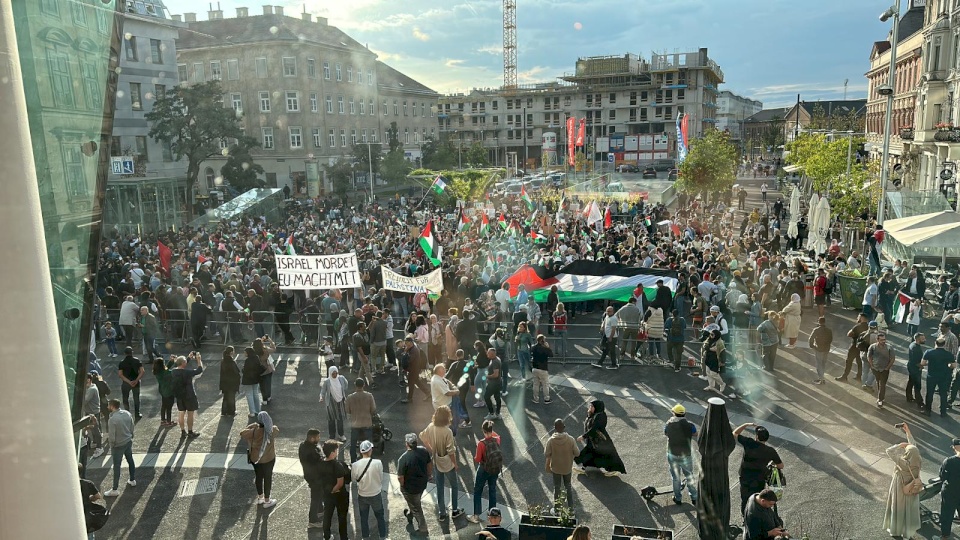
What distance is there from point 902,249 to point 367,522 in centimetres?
2107

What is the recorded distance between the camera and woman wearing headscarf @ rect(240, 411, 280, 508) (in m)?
9.26

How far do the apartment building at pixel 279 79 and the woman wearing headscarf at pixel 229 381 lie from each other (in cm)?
5091

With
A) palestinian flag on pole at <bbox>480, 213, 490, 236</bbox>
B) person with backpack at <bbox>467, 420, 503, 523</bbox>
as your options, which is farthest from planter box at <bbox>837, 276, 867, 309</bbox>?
person with backpack at <bbox>467, 420, 503, 523</bbox>

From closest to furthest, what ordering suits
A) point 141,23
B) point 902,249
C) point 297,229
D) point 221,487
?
point 221,487, point 902,249, point 297,229, point 141,23

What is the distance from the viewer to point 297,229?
31.3m

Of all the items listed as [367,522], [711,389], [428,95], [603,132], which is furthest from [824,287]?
[603,132]

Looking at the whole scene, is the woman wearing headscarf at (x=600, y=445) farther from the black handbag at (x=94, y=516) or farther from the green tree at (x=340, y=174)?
the green tree at (x=340, y=174)

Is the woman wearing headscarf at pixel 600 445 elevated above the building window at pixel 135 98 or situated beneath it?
situated beneath

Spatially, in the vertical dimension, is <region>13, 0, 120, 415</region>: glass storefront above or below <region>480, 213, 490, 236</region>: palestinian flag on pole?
above

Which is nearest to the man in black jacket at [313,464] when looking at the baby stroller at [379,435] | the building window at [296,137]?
the baby stroller at [379,435]

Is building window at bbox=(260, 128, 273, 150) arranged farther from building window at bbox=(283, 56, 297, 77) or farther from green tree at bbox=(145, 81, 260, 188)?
green tree at bbox=(145, 81, 260, 188)

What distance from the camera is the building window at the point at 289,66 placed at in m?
60.1

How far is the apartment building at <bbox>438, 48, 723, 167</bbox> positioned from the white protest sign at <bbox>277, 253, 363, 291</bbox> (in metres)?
77.5

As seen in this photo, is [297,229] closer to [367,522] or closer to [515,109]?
[367,522]
